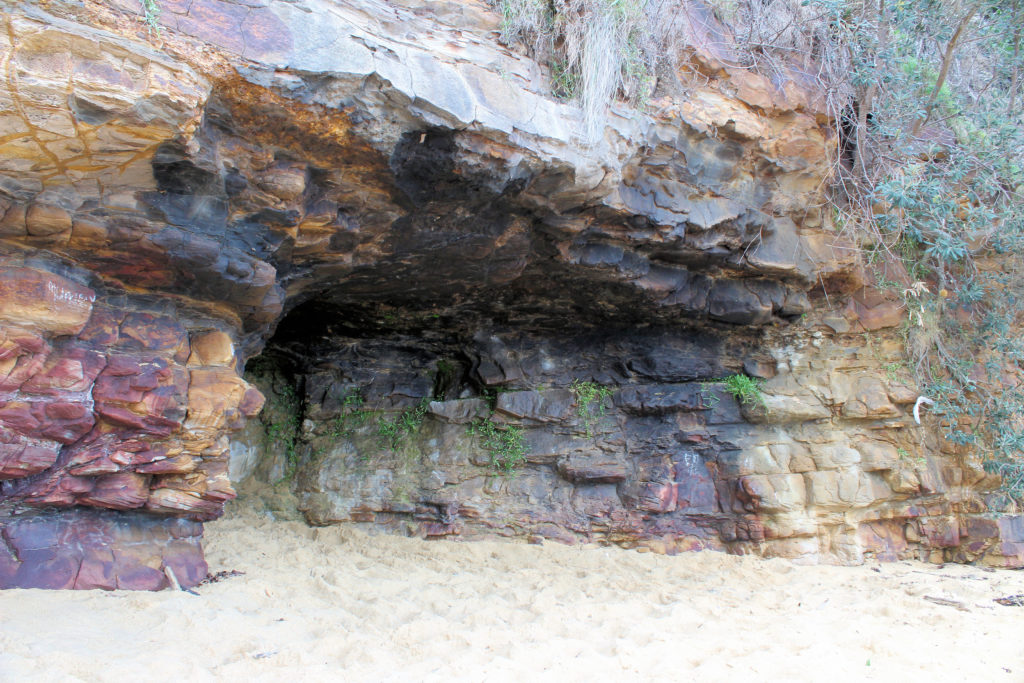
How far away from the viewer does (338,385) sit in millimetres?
6414

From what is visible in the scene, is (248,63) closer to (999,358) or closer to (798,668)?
(798,668)

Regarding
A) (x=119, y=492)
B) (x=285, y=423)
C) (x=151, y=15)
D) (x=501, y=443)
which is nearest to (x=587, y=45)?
(x=151, y=15)

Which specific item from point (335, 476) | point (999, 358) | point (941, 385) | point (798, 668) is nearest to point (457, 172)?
point (798, 668)

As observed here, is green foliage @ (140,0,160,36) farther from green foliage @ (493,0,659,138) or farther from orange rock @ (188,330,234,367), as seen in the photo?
green foliage @ (493,0,659,138)

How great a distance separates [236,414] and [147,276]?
1006mm

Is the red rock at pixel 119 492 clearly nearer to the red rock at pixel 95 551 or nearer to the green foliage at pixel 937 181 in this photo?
the red rock at pixel 95 551

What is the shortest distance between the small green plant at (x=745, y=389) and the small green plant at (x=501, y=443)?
207 cm

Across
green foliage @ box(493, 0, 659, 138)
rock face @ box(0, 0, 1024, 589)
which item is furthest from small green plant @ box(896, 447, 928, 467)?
green foliage @ box(493, 0, 659, 138)

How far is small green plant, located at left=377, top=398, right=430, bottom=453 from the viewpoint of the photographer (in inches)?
242

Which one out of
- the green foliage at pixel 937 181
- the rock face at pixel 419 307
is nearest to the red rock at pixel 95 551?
the rock face at pixel 419 307

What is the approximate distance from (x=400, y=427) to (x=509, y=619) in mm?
2815

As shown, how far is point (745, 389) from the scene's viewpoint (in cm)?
569

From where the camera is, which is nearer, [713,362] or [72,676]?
[72,676]

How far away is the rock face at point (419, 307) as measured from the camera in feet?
9.91
